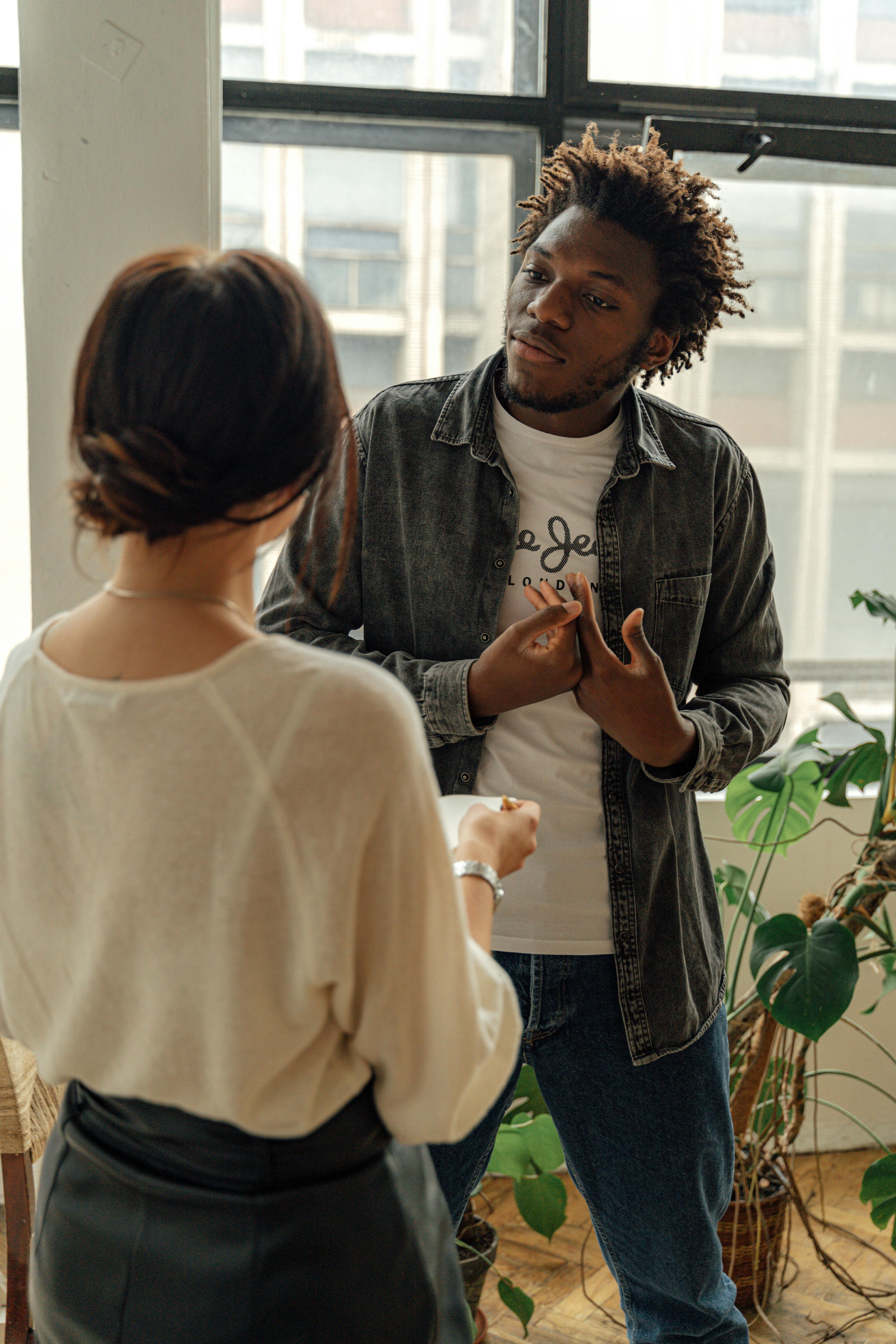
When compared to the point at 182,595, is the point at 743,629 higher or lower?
lower

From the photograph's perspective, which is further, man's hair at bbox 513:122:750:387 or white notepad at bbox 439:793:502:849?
man's hair at bbox 513:122:750:387

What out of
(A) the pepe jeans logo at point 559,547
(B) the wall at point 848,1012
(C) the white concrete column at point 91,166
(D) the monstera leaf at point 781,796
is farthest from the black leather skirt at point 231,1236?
(B) the wall at point 848,1012

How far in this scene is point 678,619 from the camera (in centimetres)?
146

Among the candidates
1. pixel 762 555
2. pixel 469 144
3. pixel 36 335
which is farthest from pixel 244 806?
pixel 469 144

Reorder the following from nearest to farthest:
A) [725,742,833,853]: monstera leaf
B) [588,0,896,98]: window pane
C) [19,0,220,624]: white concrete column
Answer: [19,0,220,624]: white concrete column, [725,742,833,853]: monstera leaf, [588,0,896,98]: window pane

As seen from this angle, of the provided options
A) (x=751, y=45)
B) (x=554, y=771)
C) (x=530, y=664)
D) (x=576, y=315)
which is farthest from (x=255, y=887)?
(x=751, y=45)

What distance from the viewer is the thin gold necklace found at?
2.41 feet

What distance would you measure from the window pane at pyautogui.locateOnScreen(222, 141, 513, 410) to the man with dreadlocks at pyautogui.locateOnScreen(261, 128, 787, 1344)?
935 mm

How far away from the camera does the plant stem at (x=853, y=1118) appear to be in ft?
7.50

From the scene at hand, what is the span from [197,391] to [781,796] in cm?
178

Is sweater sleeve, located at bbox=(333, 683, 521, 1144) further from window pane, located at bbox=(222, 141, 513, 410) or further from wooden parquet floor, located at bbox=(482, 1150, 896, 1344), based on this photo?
window pane, located at bbox=(222, 141, 513, 410)

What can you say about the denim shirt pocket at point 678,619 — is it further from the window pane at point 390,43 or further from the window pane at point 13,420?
the window pane at point 390,43

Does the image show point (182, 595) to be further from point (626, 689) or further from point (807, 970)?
point (807, 970)

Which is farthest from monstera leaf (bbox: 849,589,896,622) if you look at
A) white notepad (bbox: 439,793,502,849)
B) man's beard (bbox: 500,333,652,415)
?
white notepad (bbox: 439,793,502,849)
